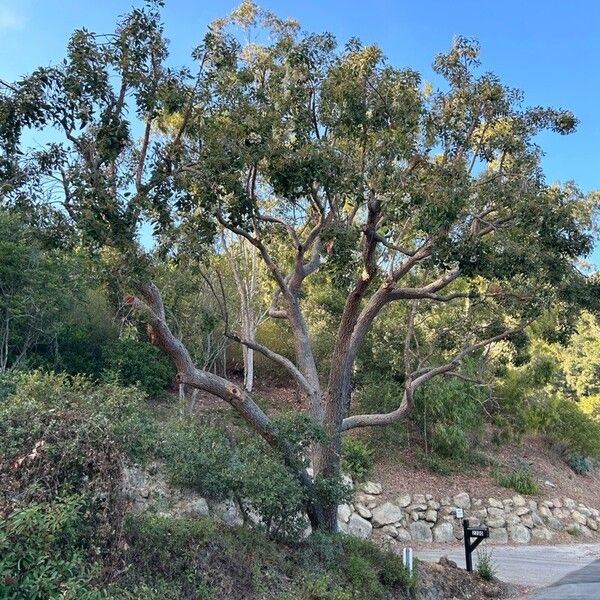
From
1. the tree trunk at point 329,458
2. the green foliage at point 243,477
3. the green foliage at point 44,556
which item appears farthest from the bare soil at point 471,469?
the green foliage at point 44,556

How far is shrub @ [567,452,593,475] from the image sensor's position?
22047 mm

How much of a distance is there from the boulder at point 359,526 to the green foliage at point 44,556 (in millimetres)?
10794

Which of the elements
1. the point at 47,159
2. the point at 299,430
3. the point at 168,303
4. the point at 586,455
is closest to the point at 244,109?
the point at 47,159

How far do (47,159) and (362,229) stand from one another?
445cm

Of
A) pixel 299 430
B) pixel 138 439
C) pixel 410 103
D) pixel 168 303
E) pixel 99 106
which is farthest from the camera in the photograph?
pixel 168 303

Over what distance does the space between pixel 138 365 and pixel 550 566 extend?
11.4m

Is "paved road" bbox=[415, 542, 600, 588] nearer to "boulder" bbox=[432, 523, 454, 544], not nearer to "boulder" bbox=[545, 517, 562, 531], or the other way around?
"boulder" bbox=[432, 523, 454, 544]

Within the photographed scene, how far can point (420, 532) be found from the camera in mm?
15680

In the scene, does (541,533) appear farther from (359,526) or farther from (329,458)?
(329,458)

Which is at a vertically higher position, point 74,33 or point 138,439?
point 74,33

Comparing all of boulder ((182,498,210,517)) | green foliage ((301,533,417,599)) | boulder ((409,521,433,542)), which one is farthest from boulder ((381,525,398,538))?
boulder ((182,498,210,517))

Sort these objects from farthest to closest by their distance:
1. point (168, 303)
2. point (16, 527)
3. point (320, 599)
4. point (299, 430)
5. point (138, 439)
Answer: point (168, 303), point (299, 430), point (320, 599), point (138, 439), point (16, 527)

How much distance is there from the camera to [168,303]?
15.3 m

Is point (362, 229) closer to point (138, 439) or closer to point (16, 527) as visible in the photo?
point (138, 439)
